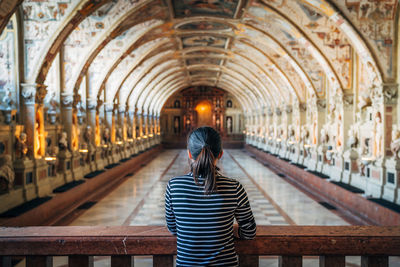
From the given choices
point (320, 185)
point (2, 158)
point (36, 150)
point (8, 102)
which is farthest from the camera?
point (320, 185)

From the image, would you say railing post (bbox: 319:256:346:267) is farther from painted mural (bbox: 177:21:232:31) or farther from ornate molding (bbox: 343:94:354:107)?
painted mural (bbox: 177:21:232:31)

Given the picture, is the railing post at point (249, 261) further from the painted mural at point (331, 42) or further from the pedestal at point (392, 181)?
the painted mural at point (331, 42)

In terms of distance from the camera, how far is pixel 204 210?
2.04 meters

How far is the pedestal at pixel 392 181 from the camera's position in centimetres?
919

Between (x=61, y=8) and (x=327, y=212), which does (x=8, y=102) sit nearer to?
(x=61, y=8)

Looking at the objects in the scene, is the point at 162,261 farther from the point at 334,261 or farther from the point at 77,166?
the point at 77,166

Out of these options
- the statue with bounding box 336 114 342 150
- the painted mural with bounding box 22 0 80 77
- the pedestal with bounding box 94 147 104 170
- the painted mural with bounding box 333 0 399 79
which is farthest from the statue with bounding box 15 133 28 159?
the statue with bounding box 336 114 342 150

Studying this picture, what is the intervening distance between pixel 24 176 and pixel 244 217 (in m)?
8.73

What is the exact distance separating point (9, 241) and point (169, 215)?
1.02 m

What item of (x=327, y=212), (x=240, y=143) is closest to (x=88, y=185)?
(x=327, y=212)

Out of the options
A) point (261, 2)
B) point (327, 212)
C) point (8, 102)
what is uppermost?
point (261, 2)

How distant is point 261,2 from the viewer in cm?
1257

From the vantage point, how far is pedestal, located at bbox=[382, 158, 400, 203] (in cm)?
919

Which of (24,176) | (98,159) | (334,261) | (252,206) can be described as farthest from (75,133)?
(334,261)
